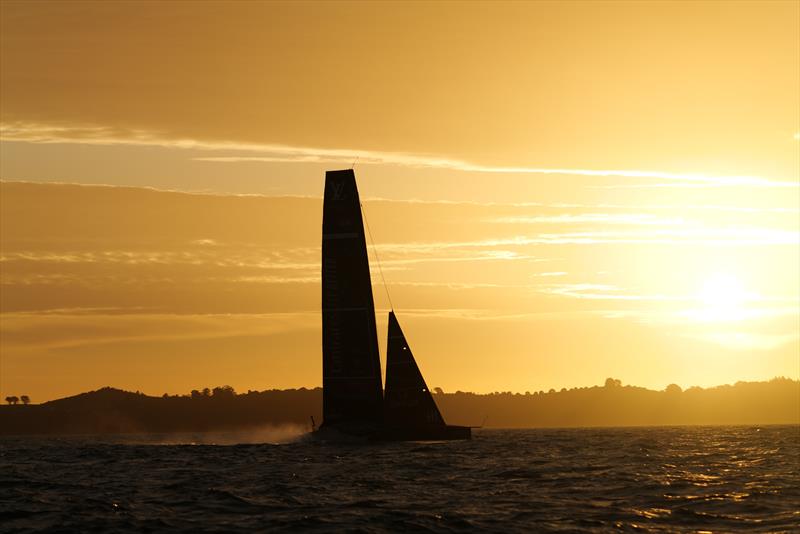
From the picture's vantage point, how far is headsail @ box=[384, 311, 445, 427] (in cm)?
7600

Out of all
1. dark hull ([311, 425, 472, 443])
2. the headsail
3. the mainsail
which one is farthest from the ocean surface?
the mainsail

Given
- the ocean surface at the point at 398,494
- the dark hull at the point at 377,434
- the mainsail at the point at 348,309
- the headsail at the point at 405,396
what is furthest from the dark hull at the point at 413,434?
the ocean surface at the point at 398,494

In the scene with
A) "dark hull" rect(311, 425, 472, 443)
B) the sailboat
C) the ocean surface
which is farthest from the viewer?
the sailboat

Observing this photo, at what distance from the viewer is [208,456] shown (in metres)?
67.4

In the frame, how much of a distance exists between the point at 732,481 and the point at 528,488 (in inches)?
416

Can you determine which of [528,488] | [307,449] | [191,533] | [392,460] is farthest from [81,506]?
[307,449]

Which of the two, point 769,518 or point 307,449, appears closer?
point 769,518

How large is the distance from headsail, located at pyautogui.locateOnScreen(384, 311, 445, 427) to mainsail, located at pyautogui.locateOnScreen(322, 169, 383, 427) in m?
0.78

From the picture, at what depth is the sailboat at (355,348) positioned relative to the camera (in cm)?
7569

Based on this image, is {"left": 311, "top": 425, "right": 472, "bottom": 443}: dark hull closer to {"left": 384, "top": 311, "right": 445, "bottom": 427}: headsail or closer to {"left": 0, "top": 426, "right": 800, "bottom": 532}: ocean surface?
{"left": 384, "top": 311, "right": 445, "bottom": 427}: headsail

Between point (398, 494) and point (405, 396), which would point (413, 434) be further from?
point (398, 494)

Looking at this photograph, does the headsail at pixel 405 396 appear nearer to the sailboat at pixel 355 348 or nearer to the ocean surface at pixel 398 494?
the sailboat at pixel 355 348

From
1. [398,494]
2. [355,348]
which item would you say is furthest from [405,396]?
[398,494]

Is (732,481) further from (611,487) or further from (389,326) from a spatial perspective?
(389,326)
